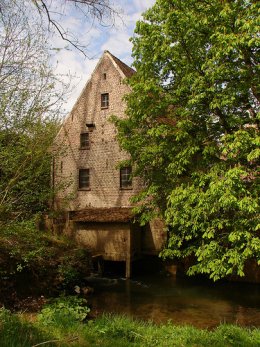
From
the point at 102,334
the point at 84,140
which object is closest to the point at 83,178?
the point at 84,140

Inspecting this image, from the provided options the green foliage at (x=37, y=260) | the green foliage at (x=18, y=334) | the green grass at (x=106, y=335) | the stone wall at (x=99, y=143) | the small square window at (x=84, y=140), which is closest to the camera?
the green foliage at (x=18, y=334)

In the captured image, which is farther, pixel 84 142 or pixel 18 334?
pixel 84 142

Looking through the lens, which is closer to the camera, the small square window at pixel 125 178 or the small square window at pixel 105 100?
the small square window at pixel 125 178

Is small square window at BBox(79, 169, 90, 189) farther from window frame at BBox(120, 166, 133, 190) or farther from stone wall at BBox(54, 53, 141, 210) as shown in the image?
window frame at BBox(120, 166, 133, 190)

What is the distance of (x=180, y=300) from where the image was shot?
44.4ft

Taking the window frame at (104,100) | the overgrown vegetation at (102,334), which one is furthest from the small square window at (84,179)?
the overgrown vegetation at (102,334)

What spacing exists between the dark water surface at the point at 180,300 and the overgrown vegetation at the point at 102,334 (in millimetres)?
3428

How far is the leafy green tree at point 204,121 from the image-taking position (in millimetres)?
9230

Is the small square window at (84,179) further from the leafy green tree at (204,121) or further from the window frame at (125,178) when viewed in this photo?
the leafy green tree at (204,121)

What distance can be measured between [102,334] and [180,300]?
Result: 796cm

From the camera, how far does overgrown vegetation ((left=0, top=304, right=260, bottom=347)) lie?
5.14m

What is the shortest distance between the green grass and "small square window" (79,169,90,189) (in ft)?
48.5

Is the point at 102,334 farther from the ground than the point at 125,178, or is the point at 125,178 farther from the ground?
the point at 125,178

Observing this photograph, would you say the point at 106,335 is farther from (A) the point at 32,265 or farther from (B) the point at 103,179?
(B) the point at 103,179
